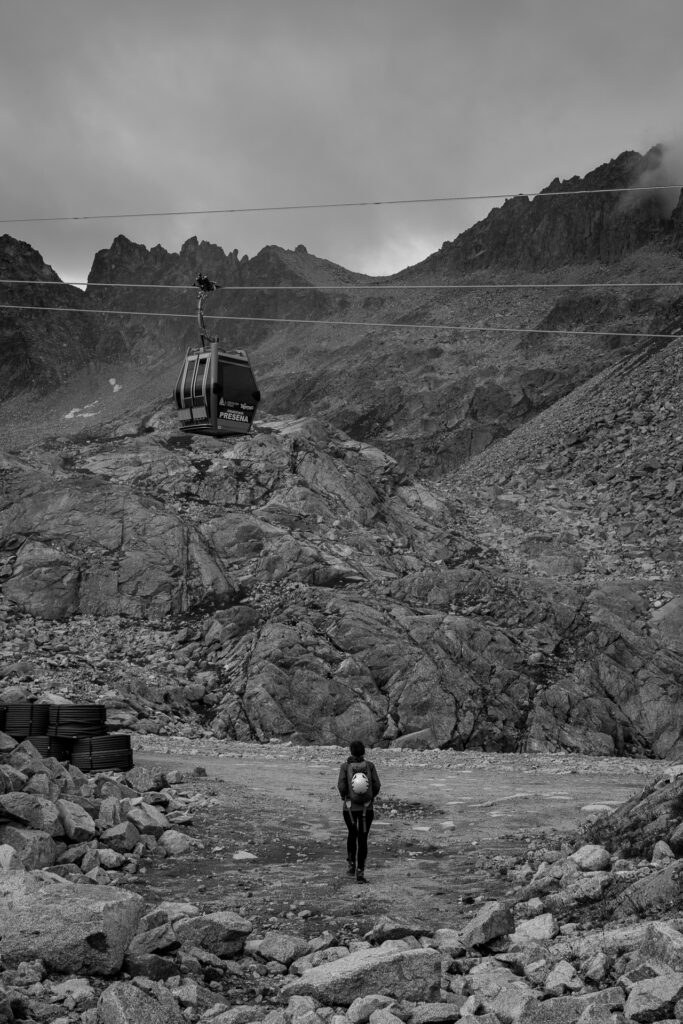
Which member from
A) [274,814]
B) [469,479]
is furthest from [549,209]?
[274,814]

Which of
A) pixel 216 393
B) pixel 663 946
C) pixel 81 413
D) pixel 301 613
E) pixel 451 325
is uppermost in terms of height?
pixel 81 413

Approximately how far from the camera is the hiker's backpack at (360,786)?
10320 mm

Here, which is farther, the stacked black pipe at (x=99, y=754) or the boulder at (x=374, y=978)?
the stacked black pipe at (x=99, y=754)

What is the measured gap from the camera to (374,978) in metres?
6.79

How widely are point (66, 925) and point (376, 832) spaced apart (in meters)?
6.74

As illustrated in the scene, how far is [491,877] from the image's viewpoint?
1022 centimetres

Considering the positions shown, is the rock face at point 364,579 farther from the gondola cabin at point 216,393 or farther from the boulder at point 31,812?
the boulder at point 31,812

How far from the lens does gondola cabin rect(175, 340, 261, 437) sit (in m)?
19.3

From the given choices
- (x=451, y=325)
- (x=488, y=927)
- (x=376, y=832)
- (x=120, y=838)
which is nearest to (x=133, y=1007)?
(x=488, y=927)

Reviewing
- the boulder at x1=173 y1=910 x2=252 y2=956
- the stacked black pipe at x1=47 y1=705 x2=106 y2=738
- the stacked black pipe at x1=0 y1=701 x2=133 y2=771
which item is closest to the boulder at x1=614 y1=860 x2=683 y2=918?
the boulder at x1=173 y1=910 x2=252 y2=956

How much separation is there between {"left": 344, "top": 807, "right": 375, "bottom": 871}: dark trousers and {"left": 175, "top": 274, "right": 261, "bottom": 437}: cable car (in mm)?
11077

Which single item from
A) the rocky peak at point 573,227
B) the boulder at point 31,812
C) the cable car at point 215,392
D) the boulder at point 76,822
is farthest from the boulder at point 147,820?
the rocky peak at point 573,227

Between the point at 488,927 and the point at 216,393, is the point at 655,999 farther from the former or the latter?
the point at 216,393

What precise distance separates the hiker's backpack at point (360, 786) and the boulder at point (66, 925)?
3.21 meters
